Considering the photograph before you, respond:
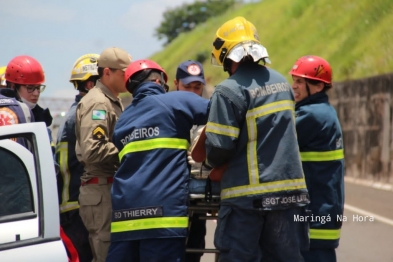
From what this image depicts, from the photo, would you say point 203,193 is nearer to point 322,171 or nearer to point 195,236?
point 322,171

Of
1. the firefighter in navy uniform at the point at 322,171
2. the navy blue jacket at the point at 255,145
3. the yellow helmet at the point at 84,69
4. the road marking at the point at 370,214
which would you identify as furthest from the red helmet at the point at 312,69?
the road marking at the point at 370,214

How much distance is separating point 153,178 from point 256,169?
2.28ft

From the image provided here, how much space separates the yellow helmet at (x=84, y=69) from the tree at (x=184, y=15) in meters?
83.4

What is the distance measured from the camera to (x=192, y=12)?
299 feet

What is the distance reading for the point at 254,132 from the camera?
4.93 metres

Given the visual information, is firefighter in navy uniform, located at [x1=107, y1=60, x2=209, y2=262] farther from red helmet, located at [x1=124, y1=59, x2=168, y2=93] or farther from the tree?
the tree

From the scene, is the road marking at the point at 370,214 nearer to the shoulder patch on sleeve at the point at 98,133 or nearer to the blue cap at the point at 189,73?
the blue cap at the point at 189,73


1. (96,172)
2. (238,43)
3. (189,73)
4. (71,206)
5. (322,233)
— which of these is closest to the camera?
(238,43)

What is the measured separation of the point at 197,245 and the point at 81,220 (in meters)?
1.02

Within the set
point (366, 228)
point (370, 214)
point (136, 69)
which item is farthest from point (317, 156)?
point (370, 214)

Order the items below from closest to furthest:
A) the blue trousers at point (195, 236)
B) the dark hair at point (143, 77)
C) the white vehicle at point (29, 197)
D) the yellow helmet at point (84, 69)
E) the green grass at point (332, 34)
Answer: the white vehicle at point (29, 197)
the dark hair at point (143, 77)
the blue trousers at point (195, 236)
the yellow helmet at point (84, 69)
the green grass at point (332, 34)

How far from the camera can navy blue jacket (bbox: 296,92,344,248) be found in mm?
5691

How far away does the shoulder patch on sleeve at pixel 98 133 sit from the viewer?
5.62 meters

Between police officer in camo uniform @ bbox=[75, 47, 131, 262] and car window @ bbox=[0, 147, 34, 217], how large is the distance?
4.76 feet
